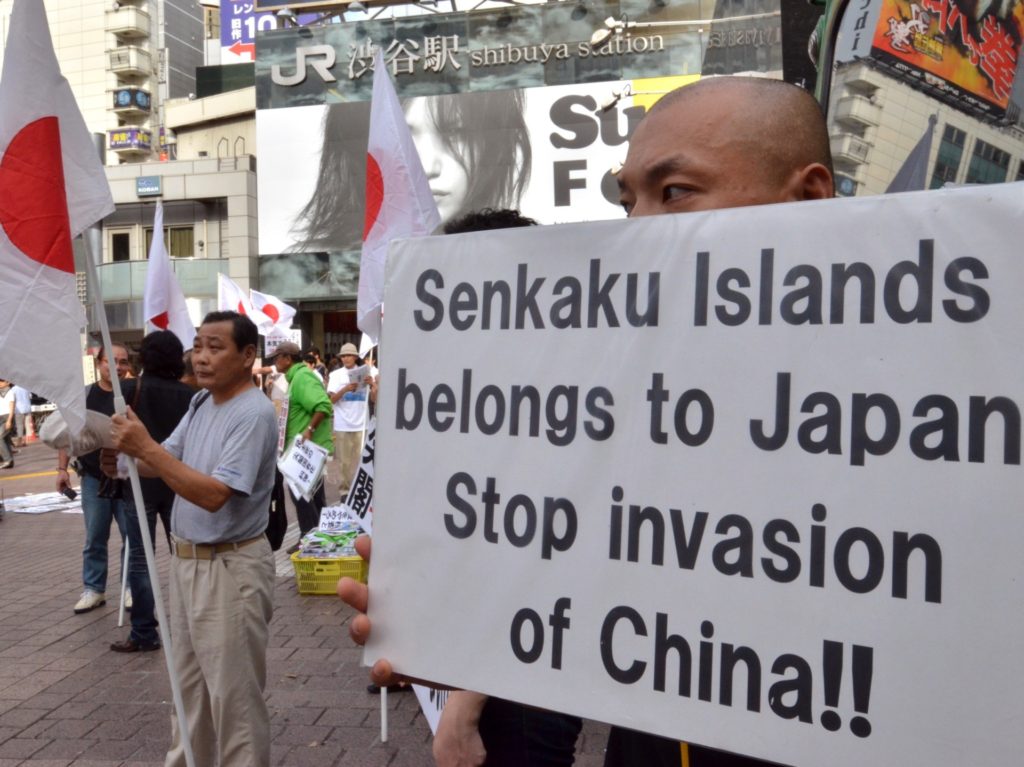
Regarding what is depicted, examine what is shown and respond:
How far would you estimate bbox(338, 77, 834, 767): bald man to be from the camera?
1.54 metres

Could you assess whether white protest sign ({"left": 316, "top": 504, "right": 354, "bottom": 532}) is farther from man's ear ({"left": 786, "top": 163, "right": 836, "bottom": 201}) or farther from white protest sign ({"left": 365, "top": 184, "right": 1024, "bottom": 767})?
man's ear ({"left": 786, "top": 163, "right": 836, "bottom": 201})

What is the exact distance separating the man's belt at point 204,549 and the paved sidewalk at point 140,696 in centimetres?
115

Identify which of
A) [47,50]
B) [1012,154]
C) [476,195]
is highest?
[476,195]

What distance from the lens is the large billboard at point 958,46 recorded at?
2.80 meters

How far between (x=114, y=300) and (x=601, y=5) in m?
18.8

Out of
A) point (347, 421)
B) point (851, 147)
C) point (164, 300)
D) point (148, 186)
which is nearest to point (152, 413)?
point (164, 300)

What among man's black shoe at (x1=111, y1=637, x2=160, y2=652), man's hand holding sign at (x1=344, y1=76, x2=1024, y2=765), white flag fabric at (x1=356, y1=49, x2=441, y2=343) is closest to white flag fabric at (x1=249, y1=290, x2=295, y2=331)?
man's black shoe at (x1=111, y1=637, x2=160, y2=652)

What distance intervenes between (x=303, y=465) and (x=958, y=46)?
6485 millimetres

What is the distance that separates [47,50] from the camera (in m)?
3.26

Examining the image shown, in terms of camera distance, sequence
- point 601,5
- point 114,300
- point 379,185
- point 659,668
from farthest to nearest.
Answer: point 114,300
point 601,5
point 379,185
point 659,668

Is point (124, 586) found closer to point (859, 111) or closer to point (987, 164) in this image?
point (859, 111)

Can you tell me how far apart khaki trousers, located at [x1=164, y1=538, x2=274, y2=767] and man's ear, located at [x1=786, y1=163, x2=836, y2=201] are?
9.14ft

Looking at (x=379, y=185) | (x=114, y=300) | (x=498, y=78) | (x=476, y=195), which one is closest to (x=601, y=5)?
(x=498, y=78)

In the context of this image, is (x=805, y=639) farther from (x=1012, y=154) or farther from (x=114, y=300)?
(x=114, y=300)
